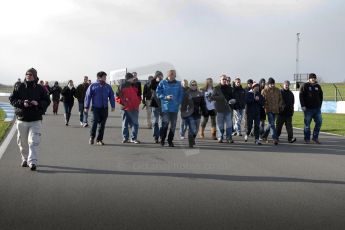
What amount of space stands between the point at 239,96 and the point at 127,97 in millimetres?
3538

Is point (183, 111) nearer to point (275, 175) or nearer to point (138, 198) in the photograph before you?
point (275, 175)

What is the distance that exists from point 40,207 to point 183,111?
780 cm

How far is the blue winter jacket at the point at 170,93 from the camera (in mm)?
12852

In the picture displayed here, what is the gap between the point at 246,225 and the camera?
5594 mm

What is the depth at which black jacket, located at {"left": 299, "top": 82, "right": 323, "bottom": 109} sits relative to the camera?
14766mm

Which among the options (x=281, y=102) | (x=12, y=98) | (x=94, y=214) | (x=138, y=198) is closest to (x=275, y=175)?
(x=138, y=198)

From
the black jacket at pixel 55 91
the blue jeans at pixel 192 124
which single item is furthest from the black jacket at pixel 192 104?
the black jacket at pixel 55 91

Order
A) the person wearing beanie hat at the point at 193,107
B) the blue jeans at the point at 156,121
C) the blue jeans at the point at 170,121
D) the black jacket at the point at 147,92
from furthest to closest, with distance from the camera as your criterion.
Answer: the black jacket at the point at 147,92 < the blue jeans at the point at 156,121 < the person wearing beanie hat at the point at 193,107 < the blue jeans at the point at 170,121

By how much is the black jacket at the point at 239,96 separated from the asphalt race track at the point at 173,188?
8.88ft

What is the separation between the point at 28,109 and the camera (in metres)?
9.40

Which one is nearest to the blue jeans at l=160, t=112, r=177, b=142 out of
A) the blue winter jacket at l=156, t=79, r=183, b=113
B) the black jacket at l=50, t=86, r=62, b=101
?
the blue winter jacket at l=156, t=79, r=183, b=113

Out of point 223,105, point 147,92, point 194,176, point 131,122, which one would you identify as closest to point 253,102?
point 223,105

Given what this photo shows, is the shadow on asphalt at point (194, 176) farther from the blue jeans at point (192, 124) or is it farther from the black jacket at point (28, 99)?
the blue jeans at point (192, 124)

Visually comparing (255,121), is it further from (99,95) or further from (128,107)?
(99,95)
